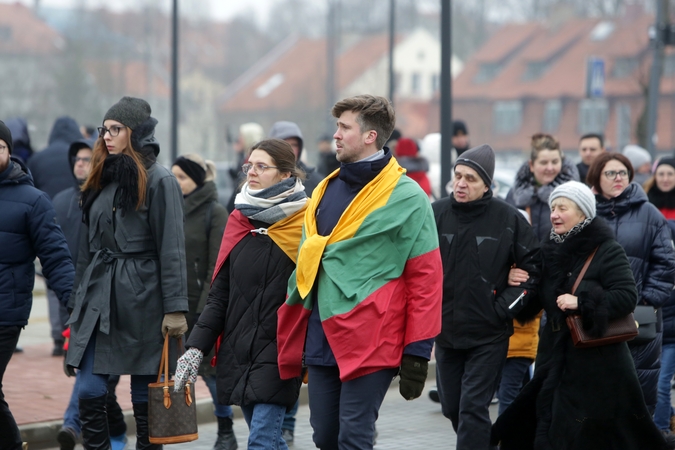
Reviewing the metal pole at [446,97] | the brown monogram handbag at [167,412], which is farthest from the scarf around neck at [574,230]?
the metal pole at [446,97]

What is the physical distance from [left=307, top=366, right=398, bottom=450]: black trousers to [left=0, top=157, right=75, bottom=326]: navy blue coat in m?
1.71

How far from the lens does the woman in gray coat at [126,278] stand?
558 centimetres

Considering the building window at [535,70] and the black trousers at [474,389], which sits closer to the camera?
the black trousers at [474,389]

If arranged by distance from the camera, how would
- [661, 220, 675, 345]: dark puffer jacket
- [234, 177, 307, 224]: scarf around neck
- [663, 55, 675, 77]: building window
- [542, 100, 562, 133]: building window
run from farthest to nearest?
[542, 100, 562, 133]: building window
[663, 55, 675, 77]: building window
[661, 220, 675, 345]: dark puffer jacket
[234, 177, 307, 224]: scarf around neck

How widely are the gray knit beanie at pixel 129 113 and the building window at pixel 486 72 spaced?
216 ft

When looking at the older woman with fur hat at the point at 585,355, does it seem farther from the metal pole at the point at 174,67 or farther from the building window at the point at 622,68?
the building window at the point at 622,68

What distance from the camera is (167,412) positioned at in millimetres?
5480

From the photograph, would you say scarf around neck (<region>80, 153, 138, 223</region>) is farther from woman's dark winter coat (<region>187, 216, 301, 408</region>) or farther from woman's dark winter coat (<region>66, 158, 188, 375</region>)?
woman's dark winter coat (<region>187, 216, 301, 408</region>)

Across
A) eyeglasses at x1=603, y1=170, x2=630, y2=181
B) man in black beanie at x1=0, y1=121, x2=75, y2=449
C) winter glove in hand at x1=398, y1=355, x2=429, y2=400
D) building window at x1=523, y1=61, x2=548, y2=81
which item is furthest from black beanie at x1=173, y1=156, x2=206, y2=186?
building window at x1=523, y1=61, x2=548, y2=81

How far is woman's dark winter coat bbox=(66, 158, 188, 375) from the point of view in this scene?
18.3 feet

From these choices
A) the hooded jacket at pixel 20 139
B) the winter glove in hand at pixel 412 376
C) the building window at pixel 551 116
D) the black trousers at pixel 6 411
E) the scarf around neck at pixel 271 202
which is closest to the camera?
the winter glove in hand at pixel 412 376

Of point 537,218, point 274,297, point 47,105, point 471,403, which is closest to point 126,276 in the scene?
point 274,297

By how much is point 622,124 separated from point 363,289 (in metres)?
56.7

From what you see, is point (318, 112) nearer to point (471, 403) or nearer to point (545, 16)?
point (545, 16)
